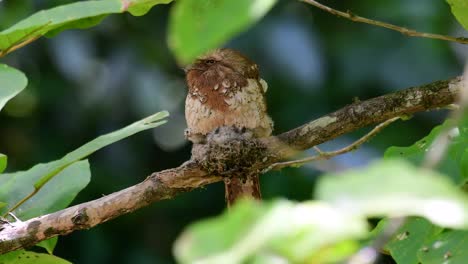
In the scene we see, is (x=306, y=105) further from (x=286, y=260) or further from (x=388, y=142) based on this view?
(x=286, y=260)

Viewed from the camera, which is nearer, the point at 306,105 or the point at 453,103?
the point at 453,103

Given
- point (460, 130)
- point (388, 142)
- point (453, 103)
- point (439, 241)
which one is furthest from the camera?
point (388, 142)

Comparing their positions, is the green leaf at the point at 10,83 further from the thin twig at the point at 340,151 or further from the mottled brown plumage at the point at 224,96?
the mottled brown plumage at the point at 224,96

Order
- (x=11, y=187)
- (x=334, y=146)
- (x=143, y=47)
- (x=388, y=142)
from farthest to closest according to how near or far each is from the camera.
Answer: (x=143, y=47) → (x=388, y=142) → (x=334, y=146) → (x=11, y=187)

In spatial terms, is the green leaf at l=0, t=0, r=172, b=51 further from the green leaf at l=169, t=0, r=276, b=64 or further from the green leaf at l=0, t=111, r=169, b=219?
the green leaf at l=169, t=0, r=276, b=64

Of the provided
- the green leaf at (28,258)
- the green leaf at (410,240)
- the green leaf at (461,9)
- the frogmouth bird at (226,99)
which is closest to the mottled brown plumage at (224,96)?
the frogmouth bird at (226,99)

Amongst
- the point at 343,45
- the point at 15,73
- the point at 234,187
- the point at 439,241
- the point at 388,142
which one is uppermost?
the point at 15,73

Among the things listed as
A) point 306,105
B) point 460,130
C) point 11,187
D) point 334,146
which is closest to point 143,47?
point 306,105

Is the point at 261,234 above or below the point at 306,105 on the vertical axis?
above
